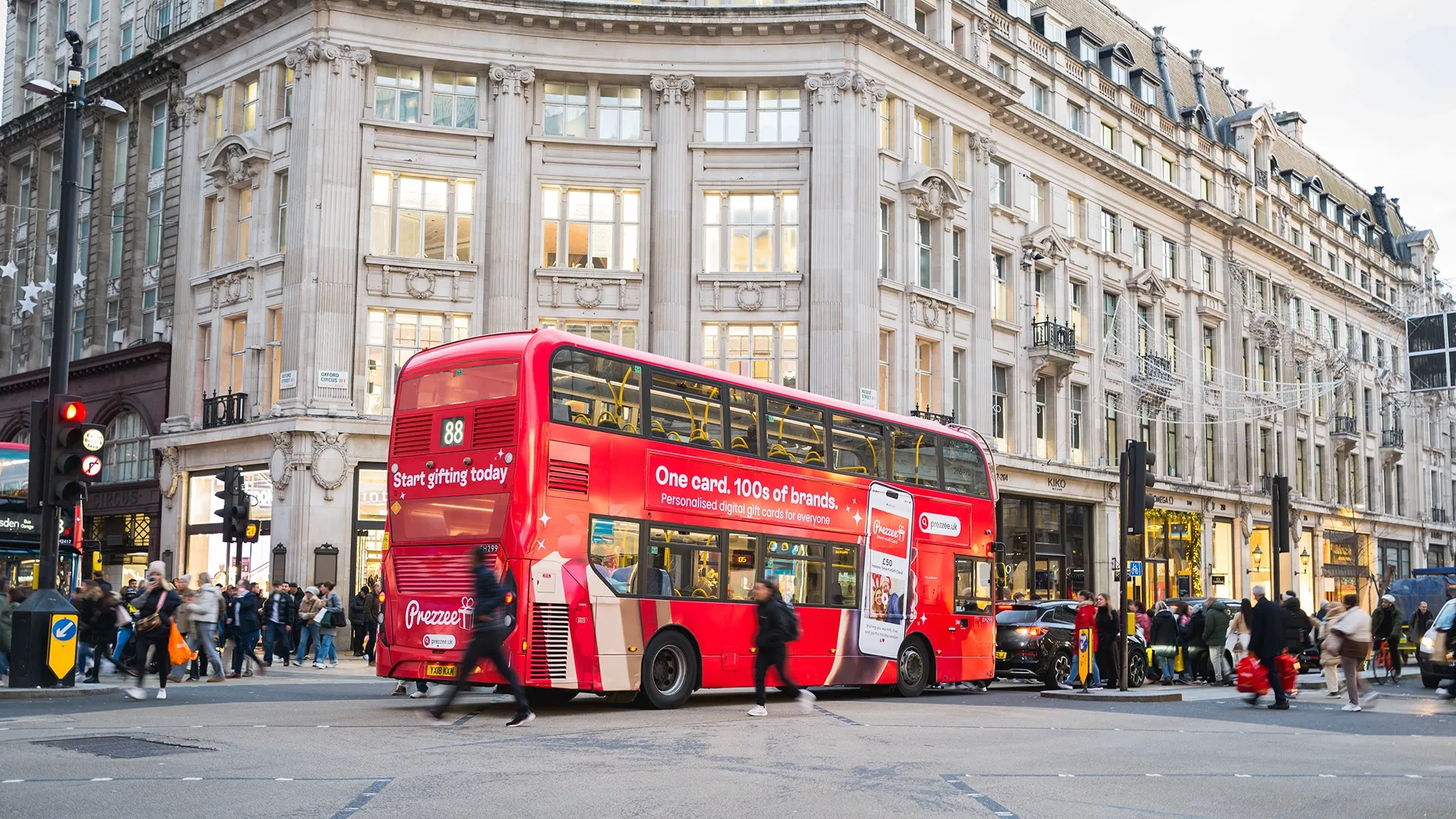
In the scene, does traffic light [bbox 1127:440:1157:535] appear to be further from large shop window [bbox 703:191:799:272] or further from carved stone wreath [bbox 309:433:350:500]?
carved stone wreath [bbox 309:433:350:500]

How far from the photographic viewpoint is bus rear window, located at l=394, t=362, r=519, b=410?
1593 centimetres

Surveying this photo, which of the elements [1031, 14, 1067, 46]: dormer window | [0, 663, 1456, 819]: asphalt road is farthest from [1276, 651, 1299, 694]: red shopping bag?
[1031, 14, 1067, 46]: dormer window

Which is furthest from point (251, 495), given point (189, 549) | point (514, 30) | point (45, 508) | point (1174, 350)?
point (1174, 350)

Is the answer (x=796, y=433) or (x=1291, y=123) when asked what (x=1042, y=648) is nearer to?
(x=796, y=433)

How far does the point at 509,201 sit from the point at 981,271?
1410 centimetres

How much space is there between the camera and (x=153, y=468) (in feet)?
128

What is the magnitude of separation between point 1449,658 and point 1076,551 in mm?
23462

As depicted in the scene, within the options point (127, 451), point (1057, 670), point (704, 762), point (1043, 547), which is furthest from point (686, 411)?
point (1043, 547)

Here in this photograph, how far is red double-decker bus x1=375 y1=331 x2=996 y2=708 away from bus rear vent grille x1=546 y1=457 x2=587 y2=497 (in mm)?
23

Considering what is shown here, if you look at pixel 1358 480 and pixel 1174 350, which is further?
pixel 1358 480

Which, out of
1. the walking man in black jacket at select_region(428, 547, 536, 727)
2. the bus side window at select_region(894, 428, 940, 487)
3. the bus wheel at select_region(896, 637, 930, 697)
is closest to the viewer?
the walking man in black jacket at select_region(428, 547, 536, 727)

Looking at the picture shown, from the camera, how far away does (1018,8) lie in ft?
148

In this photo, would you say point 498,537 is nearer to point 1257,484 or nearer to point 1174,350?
point 1174,350

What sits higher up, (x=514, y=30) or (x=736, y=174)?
(x=514, y=30)
